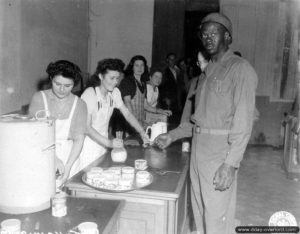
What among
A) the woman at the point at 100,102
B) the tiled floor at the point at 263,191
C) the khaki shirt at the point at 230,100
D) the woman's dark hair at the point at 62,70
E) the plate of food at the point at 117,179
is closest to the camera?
the plate of food at the point at 117,179

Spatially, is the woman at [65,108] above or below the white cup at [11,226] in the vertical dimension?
above

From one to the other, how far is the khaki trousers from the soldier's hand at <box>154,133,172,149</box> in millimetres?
416

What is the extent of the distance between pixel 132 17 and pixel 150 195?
6107mm

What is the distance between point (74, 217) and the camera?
1450mm

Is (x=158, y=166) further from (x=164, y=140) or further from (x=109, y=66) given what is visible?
(x=109, y=66)

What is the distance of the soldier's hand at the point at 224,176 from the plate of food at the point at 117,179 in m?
0.38

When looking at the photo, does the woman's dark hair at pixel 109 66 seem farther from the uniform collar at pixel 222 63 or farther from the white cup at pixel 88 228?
the white cup at pixel 88 228

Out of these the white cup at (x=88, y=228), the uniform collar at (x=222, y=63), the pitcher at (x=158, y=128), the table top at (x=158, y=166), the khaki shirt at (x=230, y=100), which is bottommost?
the table top at (x=158, y=166)

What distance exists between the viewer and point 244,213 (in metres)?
3.55

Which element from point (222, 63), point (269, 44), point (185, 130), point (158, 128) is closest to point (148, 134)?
point (158, 128)

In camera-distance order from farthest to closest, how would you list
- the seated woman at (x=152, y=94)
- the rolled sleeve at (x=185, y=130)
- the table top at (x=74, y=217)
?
the seated woman at (x=152, y=94)
the rolled sleeve at (x=185, y=130)
the table top at (x=74, y=217)

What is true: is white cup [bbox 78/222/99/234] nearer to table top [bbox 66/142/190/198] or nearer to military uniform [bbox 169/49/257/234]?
table top [bbox 66/142/190/198]

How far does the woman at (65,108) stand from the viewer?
219cm

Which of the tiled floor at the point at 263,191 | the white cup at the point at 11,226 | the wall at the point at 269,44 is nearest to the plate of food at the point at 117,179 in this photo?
the white cup at the point at 11,226
